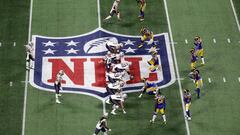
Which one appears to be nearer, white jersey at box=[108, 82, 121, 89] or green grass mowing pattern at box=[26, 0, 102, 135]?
green grass mowing pattern at box=[26, 0, 102, 135]

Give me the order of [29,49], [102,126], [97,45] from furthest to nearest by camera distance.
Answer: [97,45]
[29,49]
[102,126]

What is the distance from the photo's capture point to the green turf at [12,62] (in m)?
24.1

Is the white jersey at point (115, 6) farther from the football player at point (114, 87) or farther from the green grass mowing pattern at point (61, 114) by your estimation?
the green grass mowing pattern at point (61, 114)

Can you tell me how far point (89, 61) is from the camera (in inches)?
1047

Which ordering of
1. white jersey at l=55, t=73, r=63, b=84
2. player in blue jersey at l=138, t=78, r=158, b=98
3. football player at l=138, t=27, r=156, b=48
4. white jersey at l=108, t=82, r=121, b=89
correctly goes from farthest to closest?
football player at l=138, t=27, r=156, b=48 → player in blue jersey at l=138, t=78, r=158, b=98 → white jersey at l=108, t=82, r=121, b=89 → white jersey at l=55, t=73, r=63, b=84

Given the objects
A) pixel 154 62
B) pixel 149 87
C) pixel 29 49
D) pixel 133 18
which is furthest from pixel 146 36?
pixel 29 49

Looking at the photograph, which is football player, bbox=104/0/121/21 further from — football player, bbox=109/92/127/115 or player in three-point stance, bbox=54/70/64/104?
football player, bbox=109/92/127/115

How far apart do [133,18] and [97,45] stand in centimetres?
270

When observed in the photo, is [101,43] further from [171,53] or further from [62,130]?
[62,130]

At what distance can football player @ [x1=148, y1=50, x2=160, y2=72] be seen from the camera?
25875 millimetres

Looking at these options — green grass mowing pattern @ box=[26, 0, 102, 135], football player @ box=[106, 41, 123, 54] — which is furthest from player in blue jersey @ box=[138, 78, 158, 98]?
football player @ box=[106, 41, 123, 54]

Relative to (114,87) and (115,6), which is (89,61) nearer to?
(114,87)

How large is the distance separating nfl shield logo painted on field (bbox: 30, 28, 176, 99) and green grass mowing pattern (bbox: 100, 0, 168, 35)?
447 mm

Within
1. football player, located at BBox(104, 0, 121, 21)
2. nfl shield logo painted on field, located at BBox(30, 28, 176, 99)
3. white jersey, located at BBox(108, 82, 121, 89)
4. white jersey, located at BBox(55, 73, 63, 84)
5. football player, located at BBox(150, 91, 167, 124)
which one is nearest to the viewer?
football player, located at BBox(150, 91, 167, 124)
